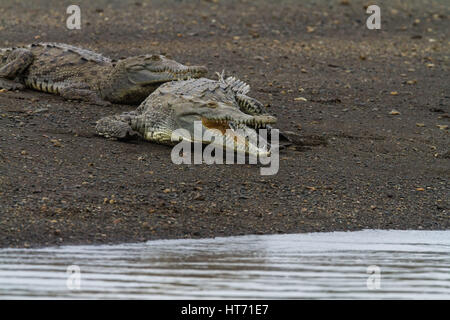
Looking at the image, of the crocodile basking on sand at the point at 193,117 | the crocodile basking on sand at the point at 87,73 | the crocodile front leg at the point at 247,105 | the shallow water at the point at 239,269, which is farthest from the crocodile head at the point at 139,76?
the shallow water at the point at 239,269

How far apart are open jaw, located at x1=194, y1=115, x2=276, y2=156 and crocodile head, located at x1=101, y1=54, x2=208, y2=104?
186cm

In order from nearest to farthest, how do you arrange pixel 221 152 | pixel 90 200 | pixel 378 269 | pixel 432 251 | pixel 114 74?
1. pixel 378 269
2. pixel 432 251
3. pixel 90 200
4. pixel 221 152
5. pixel 114 74

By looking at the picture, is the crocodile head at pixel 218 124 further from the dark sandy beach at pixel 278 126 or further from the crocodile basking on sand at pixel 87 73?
the crocodile basking on sand at pixel 87 73

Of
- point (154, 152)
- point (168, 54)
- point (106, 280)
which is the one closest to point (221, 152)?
point (154, 152)

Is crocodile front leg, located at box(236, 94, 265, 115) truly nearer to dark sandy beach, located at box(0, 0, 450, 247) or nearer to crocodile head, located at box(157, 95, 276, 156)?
dark sandy beach, located at box(0, 0, 450, 247)

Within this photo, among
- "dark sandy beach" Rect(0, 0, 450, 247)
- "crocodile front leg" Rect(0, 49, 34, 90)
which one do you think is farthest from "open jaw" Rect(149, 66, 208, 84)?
"crocodile front leg" Rect(0, 49, 34, 90)

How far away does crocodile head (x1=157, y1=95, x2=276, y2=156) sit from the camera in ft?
24.6

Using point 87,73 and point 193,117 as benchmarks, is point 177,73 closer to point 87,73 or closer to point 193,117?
point 87,73

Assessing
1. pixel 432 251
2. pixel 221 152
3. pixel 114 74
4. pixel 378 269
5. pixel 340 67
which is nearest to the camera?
pixel 378 269

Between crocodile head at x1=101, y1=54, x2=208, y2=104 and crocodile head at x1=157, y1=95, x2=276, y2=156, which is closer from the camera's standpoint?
crocodile head at x1=157, y1=95, x2=276, y2=156
